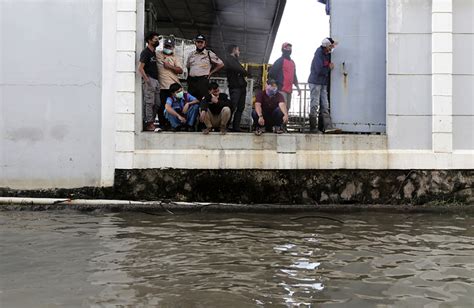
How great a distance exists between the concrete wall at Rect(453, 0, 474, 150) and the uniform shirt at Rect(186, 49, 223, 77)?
181 inches

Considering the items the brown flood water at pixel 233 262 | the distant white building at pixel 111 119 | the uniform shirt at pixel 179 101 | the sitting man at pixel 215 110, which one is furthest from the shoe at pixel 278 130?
the brown flood water at pixel 233 262

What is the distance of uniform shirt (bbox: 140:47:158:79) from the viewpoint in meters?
8.49

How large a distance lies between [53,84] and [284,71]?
4.52m

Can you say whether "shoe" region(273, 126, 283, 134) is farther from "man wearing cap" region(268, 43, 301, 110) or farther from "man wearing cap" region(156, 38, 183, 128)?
"man wearing cap" region(156, 38, 183, 128)

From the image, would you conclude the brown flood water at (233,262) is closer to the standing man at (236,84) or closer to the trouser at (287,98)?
the standing man at (236,84)

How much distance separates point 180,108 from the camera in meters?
8.94

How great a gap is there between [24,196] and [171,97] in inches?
128

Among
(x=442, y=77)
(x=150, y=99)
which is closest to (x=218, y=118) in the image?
(x=150, y=99)

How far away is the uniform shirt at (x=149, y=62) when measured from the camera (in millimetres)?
8492

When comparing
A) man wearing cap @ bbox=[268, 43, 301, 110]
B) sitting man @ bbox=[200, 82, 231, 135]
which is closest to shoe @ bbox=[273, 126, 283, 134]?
man wearing cap @ bbox=[268, 43, 301, 110]

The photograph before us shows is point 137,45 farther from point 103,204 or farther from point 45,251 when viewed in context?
point 45,251

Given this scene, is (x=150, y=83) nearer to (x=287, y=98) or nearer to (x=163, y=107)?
(x=163, y=107)

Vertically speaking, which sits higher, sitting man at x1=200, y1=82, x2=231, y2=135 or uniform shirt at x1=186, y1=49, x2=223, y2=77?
uniform shirt at x1=186, y1=49, x2=223, y2=77

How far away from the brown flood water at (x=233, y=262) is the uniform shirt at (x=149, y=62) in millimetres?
2916
